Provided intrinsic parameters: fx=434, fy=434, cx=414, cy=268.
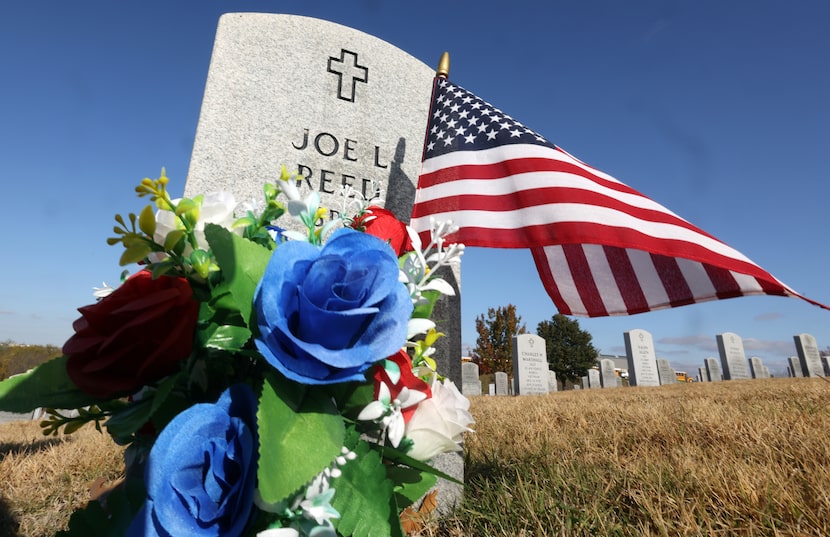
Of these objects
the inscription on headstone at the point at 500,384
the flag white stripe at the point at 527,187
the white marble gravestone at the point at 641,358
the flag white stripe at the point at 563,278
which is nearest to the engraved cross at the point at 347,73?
the flag white stripe at the point at 527,187

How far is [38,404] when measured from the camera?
76 centimetres

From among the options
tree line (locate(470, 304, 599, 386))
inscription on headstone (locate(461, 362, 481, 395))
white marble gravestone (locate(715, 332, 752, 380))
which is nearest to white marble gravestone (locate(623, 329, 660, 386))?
white marble gravestone (locate(715, 332, 752, 380))

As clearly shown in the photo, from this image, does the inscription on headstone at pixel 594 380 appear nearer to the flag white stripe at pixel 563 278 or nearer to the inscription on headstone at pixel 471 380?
the inscription on headstone at pixel 471 380

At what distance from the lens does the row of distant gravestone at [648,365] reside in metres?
13.4

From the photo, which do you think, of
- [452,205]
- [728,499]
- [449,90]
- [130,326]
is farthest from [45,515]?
[449,90]

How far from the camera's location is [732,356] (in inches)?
677

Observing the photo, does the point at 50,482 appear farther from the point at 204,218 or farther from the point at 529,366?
the point at 529,366

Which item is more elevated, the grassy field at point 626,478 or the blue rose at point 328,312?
the blue rose at point 328,312

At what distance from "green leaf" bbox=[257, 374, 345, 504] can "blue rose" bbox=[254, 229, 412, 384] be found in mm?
57

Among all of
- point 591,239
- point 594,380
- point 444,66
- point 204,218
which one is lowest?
point 594,380

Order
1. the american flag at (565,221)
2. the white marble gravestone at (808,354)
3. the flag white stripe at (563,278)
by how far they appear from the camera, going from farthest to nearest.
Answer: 1. the white marble gravestone at (808,354)
2. the flag white stripe at (563,278)
3. the american flag at (565,221)

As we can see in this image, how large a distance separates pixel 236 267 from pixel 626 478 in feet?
5.85

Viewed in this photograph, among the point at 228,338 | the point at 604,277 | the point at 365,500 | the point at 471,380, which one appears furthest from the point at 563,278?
the point at 471,380

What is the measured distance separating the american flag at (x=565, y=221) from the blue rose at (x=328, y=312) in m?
1.67
